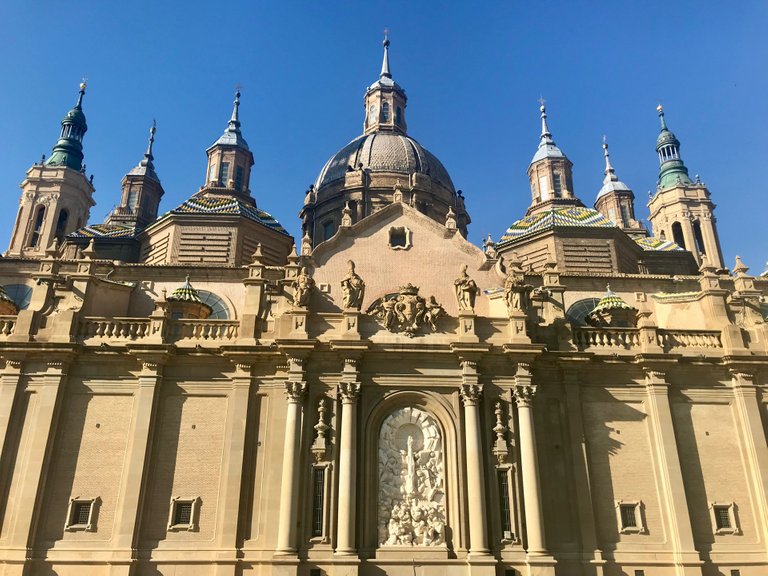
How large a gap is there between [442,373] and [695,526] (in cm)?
1168

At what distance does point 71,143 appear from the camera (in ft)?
183

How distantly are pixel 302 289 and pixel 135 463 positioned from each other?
943 centimetres

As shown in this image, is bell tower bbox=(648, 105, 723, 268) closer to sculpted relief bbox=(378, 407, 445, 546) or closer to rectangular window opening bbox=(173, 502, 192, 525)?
sculpted relief bbox=(378, 407, 445, 546)

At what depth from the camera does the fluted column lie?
2380 centimetres

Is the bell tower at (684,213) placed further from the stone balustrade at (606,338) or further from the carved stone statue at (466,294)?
the carved stone statue at (466,294)

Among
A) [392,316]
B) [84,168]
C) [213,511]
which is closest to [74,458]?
[213,511]

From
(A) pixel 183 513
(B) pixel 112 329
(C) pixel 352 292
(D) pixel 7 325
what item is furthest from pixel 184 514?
(D) pixel 7 325

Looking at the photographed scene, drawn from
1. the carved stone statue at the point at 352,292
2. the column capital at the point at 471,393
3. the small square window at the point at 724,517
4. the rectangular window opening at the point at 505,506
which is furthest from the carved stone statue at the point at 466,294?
the small square window at the point at 724,517

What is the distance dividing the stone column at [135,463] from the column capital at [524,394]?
577 inches

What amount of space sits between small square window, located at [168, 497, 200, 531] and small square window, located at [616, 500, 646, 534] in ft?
54.3

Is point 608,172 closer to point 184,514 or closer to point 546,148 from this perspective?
point 546,148

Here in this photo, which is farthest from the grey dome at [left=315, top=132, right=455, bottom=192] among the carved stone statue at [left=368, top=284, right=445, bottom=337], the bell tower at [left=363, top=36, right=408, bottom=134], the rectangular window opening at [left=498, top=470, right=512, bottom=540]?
the rectangular window opening at [left=498, top=470, right=512, bottom=540]

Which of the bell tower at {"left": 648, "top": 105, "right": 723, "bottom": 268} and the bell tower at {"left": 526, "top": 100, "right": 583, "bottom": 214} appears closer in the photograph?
the bell tower at {"left": 526, "top": 100, "right": 583, "bottom": 214}

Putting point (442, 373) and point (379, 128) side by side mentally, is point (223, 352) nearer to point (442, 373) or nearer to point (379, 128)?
point (442, 373)
